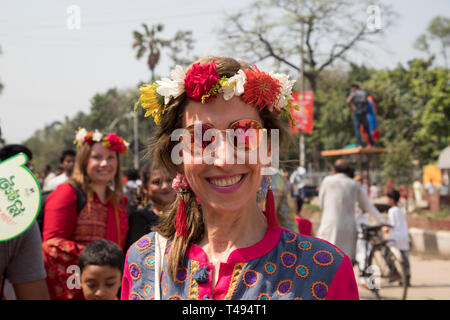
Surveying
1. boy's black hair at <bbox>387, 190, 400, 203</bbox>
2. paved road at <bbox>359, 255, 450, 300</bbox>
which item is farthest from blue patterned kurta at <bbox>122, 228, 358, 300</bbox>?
boy's black hair at <bbox>387, 190, 400, 203</bbox>

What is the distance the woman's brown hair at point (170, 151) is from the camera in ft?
5.66

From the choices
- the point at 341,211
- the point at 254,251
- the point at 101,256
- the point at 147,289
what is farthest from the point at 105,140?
the point at 341,211

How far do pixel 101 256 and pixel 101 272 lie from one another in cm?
10

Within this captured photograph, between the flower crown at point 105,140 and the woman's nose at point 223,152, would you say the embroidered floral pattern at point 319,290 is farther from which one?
the flower crown at point 105,140

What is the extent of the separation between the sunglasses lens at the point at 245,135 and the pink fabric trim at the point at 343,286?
1.53ft

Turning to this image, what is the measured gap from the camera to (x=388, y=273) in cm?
711

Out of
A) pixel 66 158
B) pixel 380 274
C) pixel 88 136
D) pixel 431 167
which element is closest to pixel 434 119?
pixel 431 167

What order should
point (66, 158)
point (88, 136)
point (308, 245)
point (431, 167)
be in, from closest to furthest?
point (308, 245) < point (88, 136) < point (66, 158) < point (431, 167)

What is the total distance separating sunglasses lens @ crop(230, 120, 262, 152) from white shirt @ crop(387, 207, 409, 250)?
19.3 ft

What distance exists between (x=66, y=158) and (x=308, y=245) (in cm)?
536

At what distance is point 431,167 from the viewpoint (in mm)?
26812

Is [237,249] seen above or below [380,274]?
above

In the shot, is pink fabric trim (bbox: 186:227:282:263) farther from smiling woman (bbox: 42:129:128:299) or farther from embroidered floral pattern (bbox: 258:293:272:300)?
smiling woman (bbox: 42:129:128:299)

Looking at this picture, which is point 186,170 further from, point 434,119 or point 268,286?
point 434,119
